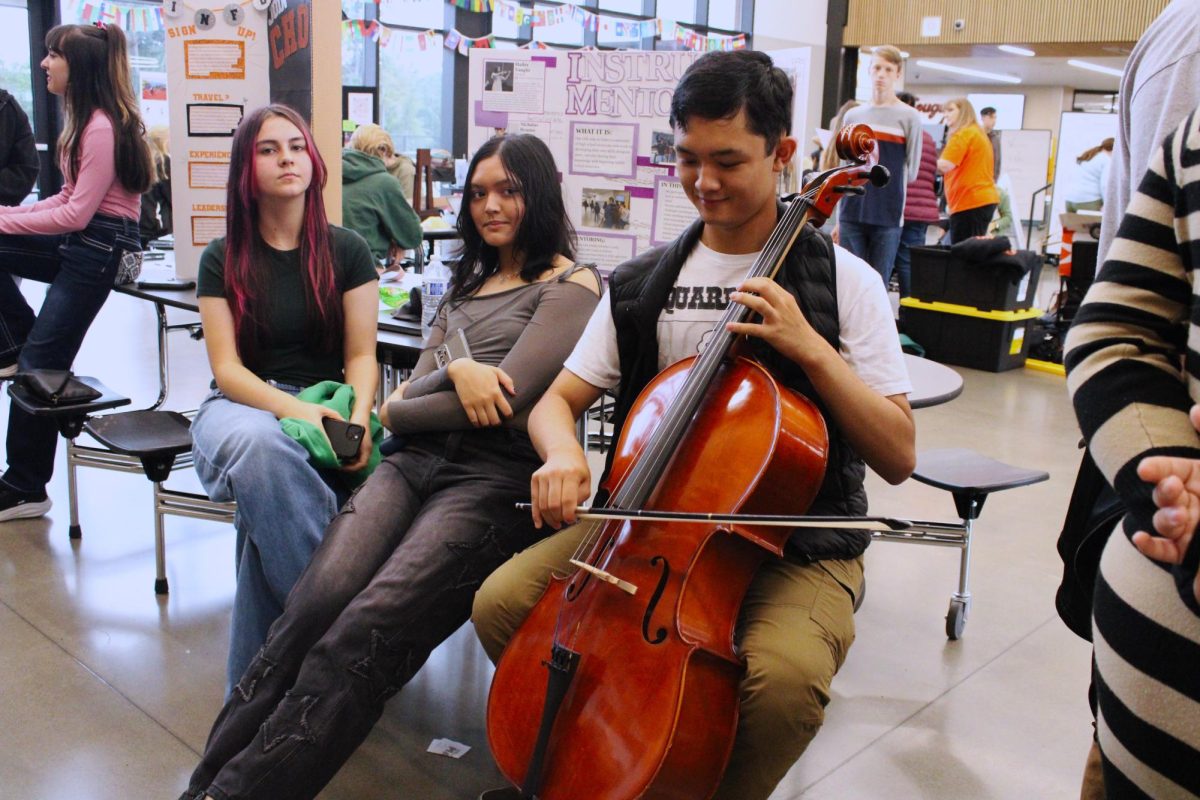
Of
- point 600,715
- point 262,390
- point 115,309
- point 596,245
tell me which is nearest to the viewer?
point 600,715

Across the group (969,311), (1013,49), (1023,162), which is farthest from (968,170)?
(1023,162)

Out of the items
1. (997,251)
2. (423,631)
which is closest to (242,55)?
(423,631)

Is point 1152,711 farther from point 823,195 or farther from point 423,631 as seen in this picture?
point 423,631

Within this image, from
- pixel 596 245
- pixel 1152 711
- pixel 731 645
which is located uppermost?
pixel 596 245

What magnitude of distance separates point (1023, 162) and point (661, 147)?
9789mm

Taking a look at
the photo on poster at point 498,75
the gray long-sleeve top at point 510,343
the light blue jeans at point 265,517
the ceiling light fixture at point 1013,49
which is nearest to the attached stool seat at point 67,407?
the light blue jeans at point 265,517

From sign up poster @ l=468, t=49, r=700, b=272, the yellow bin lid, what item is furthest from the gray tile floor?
the yellow bin lid

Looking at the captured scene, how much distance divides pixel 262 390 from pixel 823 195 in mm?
1213

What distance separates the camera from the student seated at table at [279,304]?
213cm

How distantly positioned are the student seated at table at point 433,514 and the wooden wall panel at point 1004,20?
30.3 ft

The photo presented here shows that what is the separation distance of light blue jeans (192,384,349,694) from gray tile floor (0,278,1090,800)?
30cm

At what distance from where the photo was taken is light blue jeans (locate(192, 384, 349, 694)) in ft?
6.33

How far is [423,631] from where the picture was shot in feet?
5.60

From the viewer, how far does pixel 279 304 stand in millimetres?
2281
